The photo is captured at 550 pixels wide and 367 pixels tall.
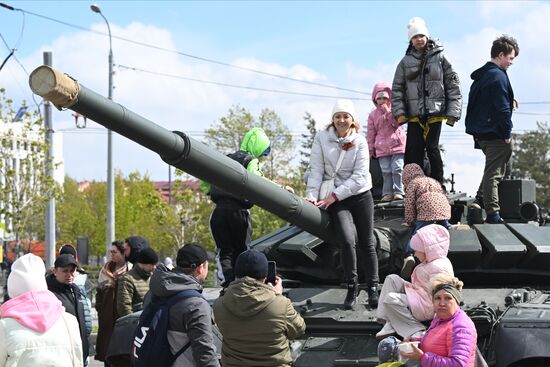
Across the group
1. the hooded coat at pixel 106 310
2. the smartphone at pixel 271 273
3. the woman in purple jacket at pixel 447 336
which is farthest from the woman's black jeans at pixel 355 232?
the hooded coat at pixel 106 310

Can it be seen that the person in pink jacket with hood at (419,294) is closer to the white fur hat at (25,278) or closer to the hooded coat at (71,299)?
the white fur hat at (25,278)

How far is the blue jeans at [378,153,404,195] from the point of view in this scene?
10312 millimetres

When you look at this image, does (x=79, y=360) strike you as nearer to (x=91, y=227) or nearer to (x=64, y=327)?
(x=64, y=327)

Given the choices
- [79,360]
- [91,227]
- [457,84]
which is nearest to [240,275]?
[79,360]

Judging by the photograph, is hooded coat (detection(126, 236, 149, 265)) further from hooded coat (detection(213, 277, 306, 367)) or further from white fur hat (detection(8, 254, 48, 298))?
white fur hat (detection(8, 254, 48, 298))

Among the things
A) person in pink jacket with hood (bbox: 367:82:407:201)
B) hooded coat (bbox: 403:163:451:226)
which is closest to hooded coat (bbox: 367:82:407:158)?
person in pink jacket with hood (bbox: 367:82:407:201)

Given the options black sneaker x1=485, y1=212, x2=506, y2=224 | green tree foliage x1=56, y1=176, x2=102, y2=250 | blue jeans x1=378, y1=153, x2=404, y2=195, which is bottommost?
green tree foliage x1=56, y1=176, x2=102, y2=250

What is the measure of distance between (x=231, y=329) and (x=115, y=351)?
2087mm

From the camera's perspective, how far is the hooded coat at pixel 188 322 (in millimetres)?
6043

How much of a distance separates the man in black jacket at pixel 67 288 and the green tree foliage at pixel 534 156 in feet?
124

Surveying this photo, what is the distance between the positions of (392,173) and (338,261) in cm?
193

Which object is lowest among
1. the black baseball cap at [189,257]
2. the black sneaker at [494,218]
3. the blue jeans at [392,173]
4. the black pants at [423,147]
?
the black baseball cap at [189,257]

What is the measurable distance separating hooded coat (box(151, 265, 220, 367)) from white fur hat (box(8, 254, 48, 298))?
0.78 m

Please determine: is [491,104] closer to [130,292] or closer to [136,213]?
[130,292]
